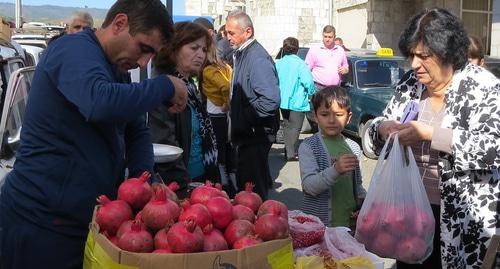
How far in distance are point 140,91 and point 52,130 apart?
393mm

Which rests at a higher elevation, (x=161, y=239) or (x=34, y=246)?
(x=161, y=239)

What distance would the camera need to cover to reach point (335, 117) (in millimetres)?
3607

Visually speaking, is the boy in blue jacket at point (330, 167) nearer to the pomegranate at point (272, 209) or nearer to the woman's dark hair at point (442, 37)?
the woman's dark hair at point (442, 37)

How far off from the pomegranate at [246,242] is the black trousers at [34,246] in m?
0.72

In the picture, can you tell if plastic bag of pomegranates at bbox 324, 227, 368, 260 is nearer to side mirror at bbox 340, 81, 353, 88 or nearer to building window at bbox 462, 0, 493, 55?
side mirror at bbox 340, 81, 353, 88

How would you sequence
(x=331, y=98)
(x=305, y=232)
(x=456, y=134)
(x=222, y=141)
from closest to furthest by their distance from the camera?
(x=305, y=232), (x=456, y=134), (x=331, y=98), (x=222, y=141)

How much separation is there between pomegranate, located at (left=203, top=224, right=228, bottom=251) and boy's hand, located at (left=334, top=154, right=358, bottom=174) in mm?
1461

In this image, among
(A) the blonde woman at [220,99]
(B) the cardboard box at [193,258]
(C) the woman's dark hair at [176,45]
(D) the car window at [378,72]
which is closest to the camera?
(B) the cardboard box at [193,258]

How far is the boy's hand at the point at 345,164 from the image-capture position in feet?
10.8

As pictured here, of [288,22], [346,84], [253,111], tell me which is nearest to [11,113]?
[253,111]

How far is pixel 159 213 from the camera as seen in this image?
194cm

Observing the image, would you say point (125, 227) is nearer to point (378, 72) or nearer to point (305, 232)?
point (305, 232)

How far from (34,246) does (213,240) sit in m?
0.77

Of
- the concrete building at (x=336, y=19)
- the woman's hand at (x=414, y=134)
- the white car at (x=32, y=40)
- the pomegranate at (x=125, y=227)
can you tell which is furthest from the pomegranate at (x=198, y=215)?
the concrete building at (x=336, y=19)
